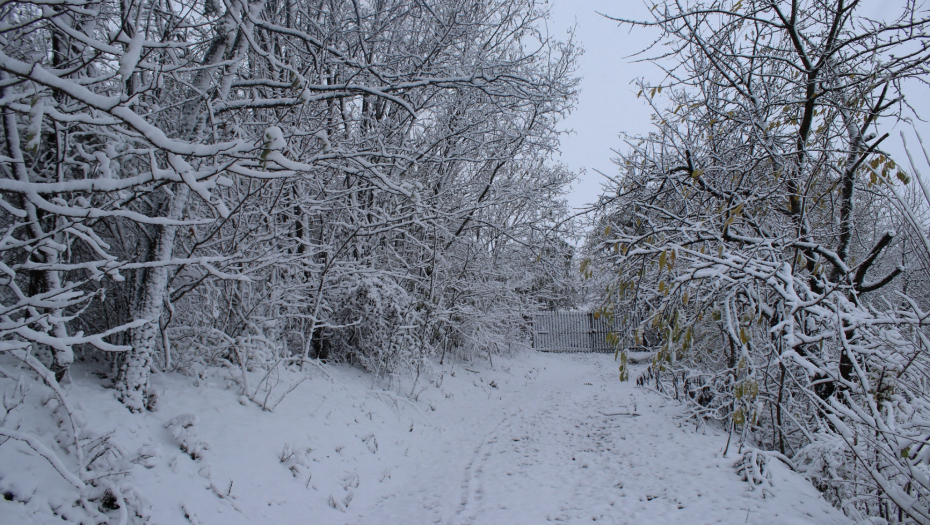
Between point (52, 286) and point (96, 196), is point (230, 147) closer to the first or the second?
point (96, 196)

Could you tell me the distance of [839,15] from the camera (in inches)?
139

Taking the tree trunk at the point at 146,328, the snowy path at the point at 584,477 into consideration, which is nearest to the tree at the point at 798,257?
the snowy path at the point at 584,477

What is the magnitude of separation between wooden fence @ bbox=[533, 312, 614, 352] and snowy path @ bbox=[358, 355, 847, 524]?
1251cm

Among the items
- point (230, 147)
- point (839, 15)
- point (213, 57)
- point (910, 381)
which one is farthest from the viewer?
point (213, 57)

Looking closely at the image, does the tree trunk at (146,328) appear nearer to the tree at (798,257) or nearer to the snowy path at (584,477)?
the snowy path at (584,477)

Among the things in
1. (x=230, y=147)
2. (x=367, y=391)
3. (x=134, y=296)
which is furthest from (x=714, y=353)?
(x=134, y=296)

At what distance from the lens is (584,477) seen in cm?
467

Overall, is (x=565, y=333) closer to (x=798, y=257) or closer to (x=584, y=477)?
(x=584, y=477)

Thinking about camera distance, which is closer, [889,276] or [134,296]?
[889,276]

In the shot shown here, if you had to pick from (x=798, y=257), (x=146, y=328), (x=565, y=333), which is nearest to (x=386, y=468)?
(x=146, y=328)

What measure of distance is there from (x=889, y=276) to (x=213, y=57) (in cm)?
594

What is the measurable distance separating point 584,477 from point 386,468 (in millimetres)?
2271

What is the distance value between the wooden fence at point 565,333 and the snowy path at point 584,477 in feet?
41.0

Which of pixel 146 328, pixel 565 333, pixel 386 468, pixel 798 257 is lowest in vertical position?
pixel 386 468
